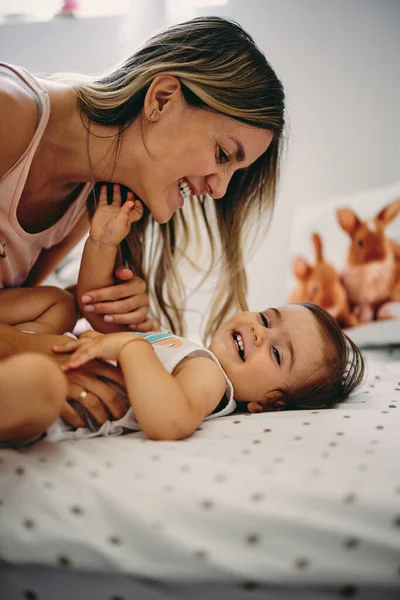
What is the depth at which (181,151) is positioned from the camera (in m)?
1.19

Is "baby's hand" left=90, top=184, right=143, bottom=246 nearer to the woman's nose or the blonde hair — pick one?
the blonde hair

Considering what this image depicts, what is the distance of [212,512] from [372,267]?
141 centimetres

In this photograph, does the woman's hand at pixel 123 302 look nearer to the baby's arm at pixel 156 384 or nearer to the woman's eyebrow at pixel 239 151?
the baby's arm at pixel 156 384

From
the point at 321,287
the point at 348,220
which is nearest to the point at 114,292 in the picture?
the point at 321,287

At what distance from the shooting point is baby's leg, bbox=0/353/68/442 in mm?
794

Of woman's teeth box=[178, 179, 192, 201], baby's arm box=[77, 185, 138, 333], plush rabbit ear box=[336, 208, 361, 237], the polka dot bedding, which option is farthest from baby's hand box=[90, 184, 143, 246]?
plush rabbit ear box=[336, 208, 361, 237]

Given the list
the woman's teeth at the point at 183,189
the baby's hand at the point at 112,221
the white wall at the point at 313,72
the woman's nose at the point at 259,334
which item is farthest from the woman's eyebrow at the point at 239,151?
the white wall at the point at 313,72

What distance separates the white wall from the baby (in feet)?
4.12

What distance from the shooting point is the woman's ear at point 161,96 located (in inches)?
45.3

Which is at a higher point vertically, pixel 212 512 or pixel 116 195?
pixel 116 195

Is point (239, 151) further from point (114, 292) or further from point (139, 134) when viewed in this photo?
point (114, 292)

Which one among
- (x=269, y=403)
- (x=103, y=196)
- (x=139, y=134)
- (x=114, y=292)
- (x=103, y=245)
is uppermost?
(x=139, y=134)

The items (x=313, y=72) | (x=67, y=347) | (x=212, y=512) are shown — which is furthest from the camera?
(x=313, y=72)

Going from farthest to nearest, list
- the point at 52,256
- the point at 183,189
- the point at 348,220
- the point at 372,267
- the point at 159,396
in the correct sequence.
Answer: the point at 348,220
the point at 372,267
the point at 52,256
the point at 183,189
the point at 159,396
